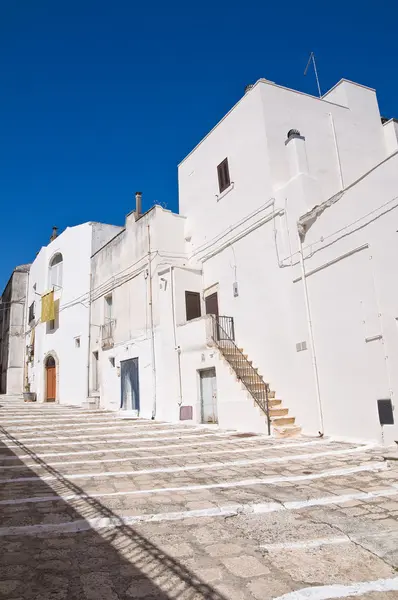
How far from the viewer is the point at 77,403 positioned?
70.6 feet

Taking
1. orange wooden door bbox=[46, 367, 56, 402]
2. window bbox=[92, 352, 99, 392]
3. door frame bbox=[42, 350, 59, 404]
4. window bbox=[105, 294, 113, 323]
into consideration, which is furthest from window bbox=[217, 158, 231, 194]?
orange wooden door bbox=[46, 367, 56, 402]

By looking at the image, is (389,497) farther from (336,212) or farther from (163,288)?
(163,288)

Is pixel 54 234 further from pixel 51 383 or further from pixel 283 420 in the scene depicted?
pixel 283 420

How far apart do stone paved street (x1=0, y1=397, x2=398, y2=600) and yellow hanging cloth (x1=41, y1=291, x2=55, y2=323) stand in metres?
16.8

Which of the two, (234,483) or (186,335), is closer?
(234,483)

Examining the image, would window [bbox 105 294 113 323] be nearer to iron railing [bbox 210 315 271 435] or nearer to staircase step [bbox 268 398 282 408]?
iron railing [bbox 210 315 271 435]

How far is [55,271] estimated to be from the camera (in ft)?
84.5

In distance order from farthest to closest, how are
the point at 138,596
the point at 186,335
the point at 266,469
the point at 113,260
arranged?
the point at 113,260
the point at 186,335
the point at 266,469
the point at 138,596

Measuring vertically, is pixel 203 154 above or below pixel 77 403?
above

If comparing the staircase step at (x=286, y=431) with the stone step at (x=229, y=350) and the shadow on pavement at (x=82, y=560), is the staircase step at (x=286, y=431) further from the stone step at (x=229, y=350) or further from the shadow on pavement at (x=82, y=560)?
the shadow on pavement at (x=82, y=560)

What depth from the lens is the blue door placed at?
56.7 ft

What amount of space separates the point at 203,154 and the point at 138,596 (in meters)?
16.5

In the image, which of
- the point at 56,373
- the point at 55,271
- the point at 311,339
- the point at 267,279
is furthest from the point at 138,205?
the point at 311,339

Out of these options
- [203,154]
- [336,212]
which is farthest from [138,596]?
[203,154]
